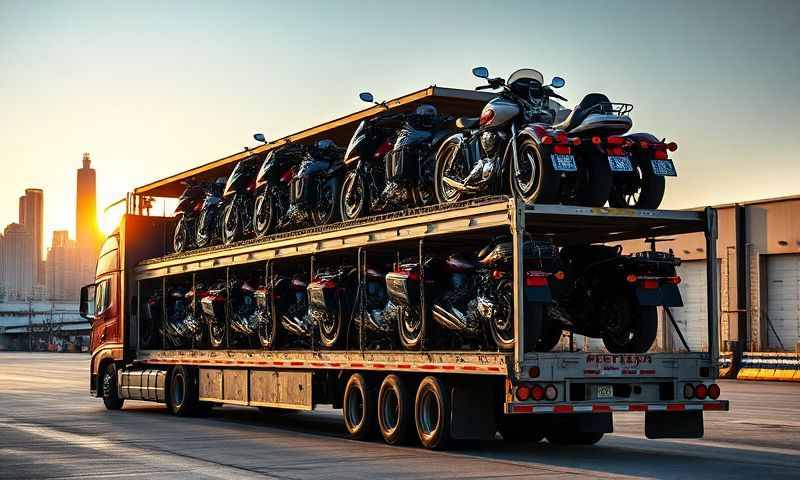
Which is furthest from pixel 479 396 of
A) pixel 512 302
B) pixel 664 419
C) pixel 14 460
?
pixel 14 460

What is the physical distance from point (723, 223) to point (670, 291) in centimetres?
3263

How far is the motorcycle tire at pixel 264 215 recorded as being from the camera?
2131 centimetres

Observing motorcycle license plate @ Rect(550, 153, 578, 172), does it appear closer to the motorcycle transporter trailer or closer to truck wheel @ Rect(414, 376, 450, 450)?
the motorcycle transporter trailer

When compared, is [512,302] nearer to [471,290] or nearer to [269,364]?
[471,290]

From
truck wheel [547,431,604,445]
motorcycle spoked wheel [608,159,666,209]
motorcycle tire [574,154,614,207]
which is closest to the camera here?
motorcycle tire [574,154,614,207]

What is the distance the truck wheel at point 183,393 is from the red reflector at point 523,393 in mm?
10920

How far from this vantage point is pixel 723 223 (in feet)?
153

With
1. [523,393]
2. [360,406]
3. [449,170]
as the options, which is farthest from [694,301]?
[523,393]

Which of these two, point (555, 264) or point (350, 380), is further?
point (350, 380)

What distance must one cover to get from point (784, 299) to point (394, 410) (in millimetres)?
31287

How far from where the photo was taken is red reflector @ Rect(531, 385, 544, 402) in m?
13.6

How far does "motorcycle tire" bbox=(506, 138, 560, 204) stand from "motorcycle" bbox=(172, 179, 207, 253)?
1133cm

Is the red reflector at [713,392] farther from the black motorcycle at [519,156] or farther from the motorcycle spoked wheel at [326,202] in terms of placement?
the motorcycle spoked wheel at [326,202]

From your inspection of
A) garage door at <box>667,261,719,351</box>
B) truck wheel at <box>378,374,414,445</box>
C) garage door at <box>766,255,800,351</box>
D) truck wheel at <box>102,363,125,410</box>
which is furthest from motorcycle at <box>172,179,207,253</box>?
garage door at <box>766,255,800,351</box>
